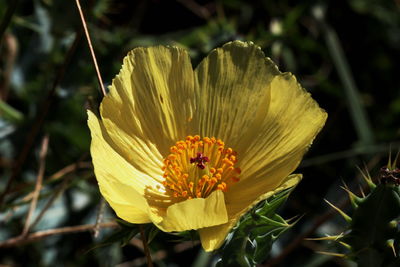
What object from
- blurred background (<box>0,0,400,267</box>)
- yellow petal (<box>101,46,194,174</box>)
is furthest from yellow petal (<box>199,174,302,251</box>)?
blurred background (<box>0,0,400,267</box>)

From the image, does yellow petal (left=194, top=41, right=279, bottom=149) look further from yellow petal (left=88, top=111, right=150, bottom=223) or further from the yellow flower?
yellow petal (left=88, top=111, right=150, bottom=223)

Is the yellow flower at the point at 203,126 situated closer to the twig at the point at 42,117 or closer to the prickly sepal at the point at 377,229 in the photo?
the prickly sepal at the point at 377,229

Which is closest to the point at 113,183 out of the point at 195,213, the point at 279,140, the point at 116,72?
the point at 195,213

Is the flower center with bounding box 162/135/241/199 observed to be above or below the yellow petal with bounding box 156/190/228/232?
below

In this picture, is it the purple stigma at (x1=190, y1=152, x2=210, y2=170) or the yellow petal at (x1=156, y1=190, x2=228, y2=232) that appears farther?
the purple stigma at (x1=190, y1=152, x2=210, y2=170)

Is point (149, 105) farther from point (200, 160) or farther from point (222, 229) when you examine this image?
point (222, 229)

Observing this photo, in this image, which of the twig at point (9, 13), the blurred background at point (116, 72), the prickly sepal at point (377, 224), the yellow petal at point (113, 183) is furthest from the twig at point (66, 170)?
the prickly sepal at point (377, 224)

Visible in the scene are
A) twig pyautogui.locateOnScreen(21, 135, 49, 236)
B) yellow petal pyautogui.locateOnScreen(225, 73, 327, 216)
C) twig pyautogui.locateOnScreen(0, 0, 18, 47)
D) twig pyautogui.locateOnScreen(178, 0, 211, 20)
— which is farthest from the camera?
twig pyautogui.locateOnScreen(178, 0, 211, 20)
